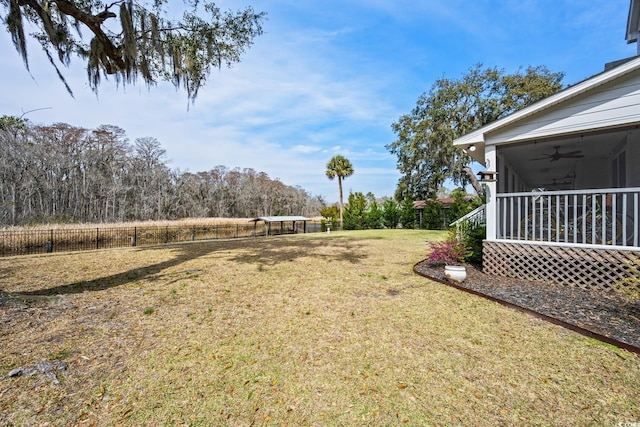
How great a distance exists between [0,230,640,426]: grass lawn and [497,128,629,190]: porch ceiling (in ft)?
16.2

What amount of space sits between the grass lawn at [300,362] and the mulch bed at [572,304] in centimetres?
37

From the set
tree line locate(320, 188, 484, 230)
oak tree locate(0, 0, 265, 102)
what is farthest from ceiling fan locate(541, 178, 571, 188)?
oak tree locate(0, 0, 265, 102)

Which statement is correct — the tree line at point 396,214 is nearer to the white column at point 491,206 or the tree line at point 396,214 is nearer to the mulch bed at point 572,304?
the white column at point 491,206

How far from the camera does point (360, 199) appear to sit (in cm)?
2725

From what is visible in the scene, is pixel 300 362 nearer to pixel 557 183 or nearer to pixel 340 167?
pixel 557 183

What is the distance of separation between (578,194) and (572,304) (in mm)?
2297

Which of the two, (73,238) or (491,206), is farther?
(73,238)

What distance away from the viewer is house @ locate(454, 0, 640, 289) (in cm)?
474

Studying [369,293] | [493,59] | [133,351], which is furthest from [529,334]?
[493,59]

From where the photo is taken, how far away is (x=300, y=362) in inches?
114

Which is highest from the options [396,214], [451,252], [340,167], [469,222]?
[340,167]

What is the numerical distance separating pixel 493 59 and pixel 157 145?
39.4 meters

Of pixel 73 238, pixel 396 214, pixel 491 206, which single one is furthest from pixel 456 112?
pixel 73 238

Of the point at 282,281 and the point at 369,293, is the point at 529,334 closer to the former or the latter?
the point at 369,293
